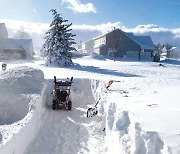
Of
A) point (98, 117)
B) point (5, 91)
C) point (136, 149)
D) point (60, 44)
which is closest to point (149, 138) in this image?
point (136, 149)

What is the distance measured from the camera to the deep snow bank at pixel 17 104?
750 centimetres

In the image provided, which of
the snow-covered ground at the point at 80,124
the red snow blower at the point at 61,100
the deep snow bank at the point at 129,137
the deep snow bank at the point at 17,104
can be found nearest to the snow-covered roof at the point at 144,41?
the snow-covered ground at the point at 80,124

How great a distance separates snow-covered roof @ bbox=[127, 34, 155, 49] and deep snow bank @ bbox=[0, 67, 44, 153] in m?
39.0

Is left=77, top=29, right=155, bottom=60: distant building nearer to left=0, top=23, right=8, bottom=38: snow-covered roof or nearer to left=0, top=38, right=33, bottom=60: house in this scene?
left=0, top=38, right=33, bottom=60: house

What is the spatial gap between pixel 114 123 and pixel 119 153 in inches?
62.5

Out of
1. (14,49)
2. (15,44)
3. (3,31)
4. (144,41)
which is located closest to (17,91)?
(14,49)

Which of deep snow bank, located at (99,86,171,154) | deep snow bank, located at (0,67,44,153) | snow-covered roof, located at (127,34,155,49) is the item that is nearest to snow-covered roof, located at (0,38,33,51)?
snow-covered roof, located at (127,34,155,49)

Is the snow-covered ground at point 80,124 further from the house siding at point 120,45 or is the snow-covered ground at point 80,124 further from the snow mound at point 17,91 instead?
the house siding at point 120,45

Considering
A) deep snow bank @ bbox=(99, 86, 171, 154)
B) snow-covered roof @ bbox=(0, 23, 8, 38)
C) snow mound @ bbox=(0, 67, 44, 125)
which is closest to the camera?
deep snow bank @ bbox=(99, 86, 171, 154)

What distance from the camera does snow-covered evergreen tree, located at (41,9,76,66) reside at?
34875mm

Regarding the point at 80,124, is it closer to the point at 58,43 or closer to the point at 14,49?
the point at 58,43

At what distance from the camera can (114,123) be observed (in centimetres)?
875

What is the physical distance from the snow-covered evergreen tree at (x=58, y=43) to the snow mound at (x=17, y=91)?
19196 mm

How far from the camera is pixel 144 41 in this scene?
5478cm
